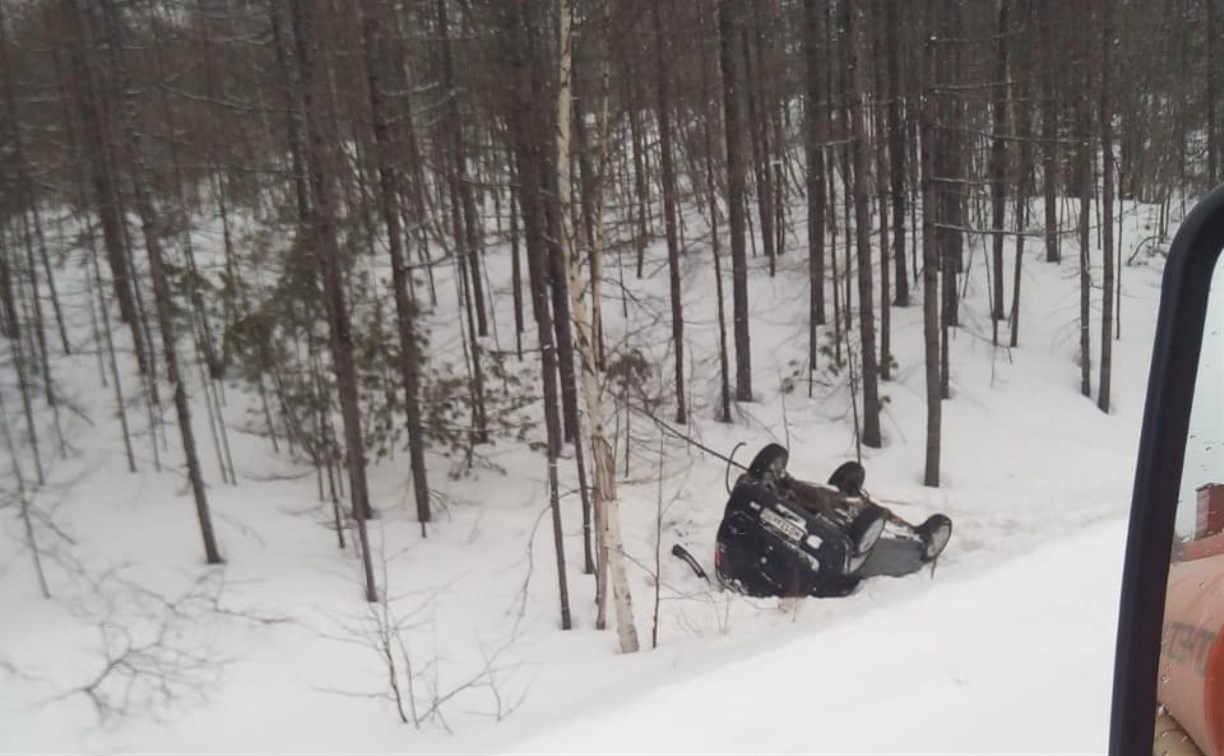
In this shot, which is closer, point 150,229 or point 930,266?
point 150,229

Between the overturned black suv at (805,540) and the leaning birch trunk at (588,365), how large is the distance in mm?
1893

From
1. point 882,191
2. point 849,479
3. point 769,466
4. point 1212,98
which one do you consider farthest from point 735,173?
point 1212,98

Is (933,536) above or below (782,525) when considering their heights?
below

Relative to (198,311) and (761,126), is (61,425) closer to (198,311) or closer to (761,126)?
(198,311)

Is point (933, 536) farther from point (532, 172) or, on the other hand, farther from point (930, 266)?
point (532, 172)

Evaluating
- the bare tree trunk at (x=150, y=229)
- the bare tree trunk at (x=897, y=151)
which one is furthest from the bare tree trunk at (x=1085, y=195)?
the bare tree trunk at (x=150, y=229)

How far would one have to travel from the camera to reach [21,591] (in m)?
11.5

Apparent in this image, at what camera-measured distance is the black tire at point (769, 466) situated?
1166cm

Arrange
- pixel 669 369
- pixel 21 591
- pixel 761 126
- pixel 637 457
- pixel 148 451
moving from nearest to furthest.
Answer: pixel 21 591
pixel 148 451
pixel 637 457
pixel 669 369
pixel 761 126

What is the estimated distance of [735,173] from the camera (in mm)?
16547

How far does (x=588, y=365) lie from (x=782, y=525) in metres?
3.43

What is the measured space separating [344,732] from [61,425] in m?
9.76

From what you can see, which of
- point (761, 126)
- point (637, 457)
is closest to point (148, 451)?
point (637, 457)

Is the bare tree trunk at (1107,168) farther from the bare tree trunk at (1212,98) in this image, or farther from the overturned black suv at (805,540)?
the overturned black suv at (805,540)
